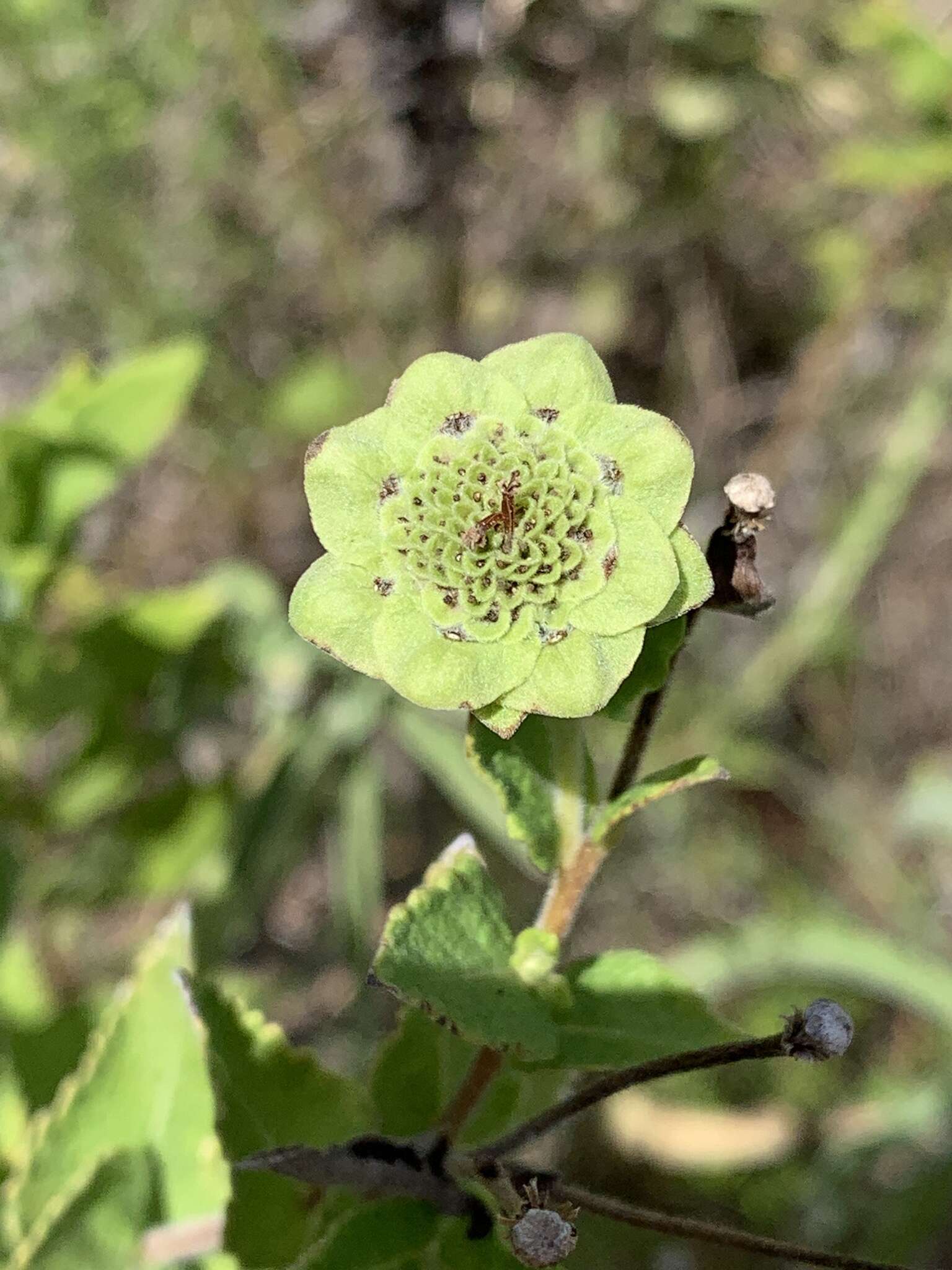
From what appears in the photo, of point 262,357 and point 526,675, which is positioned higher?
point 526,675

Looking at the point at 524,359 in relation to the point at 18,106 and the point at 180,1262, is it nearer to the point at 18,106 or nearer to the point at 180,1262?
the point at 180,1262

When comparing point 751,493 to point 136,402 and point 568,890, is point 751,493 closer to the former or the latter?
point 568,890

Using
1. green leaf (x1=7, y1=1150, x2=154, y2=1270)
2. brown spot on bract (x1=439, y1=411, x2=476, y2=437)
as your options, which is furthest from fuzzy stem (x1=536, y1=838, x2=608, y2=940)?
green leaf (x1=7, y1=1150, x2=154, y2=1270)

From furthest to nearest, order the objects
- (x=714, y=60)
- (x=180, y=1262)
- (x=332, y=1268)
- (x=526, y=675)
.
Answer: (x=714, y=60) < (x=180, y=1262) < (x=332, y=1268) < (x=526, y=675)

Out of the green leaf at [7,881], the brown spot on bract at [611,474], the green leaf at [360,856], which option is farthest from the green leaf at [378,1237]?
the green leaf at [360,856]

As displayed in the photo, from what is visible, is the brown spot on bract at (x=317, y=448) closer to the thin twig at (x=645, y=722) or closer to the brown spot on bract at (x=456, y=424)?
the brown spot on bract at (x=456, y=424)

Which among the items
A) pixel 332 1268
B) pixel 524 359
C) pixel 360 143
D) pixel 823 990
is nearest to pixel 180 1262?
pixel 332 1268

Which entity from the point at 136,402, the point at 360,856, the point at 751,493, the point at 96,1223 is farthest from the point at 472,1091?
the point at 360,856
